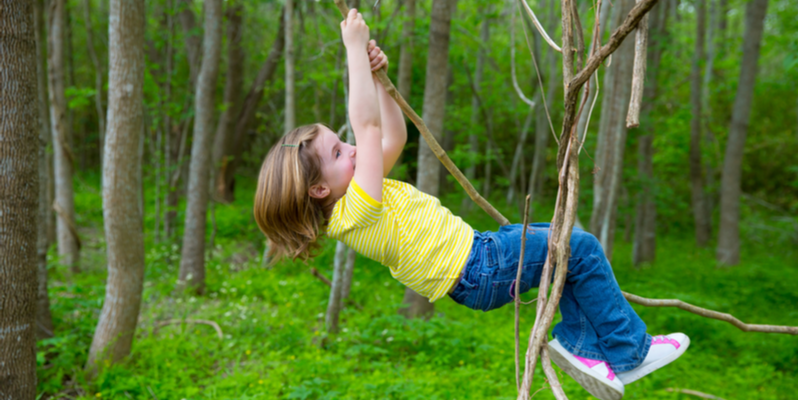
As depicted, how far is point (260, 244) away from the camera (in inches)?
288

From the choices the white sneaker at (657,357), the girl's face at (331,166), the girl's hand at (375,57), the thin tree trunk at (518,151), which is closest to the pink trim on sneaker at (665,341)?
the white sneaker at (657,357)

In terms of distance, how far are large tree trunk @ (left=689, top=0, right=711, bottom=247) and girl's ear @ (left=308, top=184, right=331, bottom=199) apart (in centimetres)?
765

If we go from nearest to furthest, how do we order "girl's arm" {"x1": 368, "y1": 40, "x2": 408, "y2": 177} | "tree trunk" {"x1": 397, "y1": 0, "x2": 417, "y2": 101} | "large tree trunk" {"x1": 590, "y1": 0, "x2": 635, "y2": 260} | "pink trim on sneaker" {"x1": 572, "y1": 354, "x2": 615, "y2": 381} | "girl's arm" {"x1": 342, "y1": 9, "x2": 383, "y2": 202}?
"girl's arm" {"x1": 342, "y1": 9, "x2": 383, "y2": 202} → "pink trim on sneaker" {"x1": 572, "y1": 354, "x2": 615, "y2": 381} → "girl's arm" {"x1": 368, "y1": 40, "x2": 408, "y2": 177} → "large tree trunk" {"x1": 590, "y1": 0, "x2": 635, "y2": 260} → "tree trunk" {"x1": 397, "y1": 0, "x2": 417, "y2": 101}

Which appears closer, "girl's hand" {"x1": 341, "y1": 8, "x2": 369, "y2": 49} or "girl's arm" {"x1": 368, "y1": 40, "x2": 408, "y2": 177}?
"girl's hand" {"x1": 341, "y1": 8, "x2": 369, "y2": 49}

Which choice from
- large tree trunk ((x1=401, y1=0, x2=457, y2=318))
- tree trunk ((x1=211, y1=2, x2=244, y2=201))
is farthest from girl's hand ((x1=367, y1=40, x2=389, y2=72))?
tree trunk ((x1=211, y1=2, x2=244, y2=201))

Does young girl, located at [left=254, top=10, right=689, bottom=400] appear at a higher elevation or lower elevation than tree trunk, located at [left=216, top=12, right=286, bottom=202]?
lower

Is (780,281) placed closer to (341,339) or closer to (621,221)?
(621,221)

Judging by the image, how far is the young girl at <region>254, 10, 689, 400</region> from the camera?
1.58m

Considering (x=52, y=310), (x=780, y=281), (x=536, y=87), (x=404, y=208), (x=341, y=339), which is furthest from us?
(x=536, y=87)

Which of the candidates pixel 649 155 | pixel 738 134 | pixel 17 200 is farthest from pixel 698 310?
pixel 738 134

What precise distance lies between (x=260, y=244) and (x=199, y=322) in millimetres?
2762

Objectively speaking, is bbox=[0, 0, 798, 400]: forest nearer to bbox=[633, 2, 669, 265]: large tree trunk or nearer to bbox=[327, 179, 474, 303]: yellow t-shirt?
bbox=[633, 2, 669, 265]: large tree trunk

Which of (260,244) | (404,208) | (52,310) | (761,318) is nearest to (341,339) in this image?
(52,310)

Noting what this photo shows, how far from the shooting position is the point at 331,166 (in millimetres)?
1796
